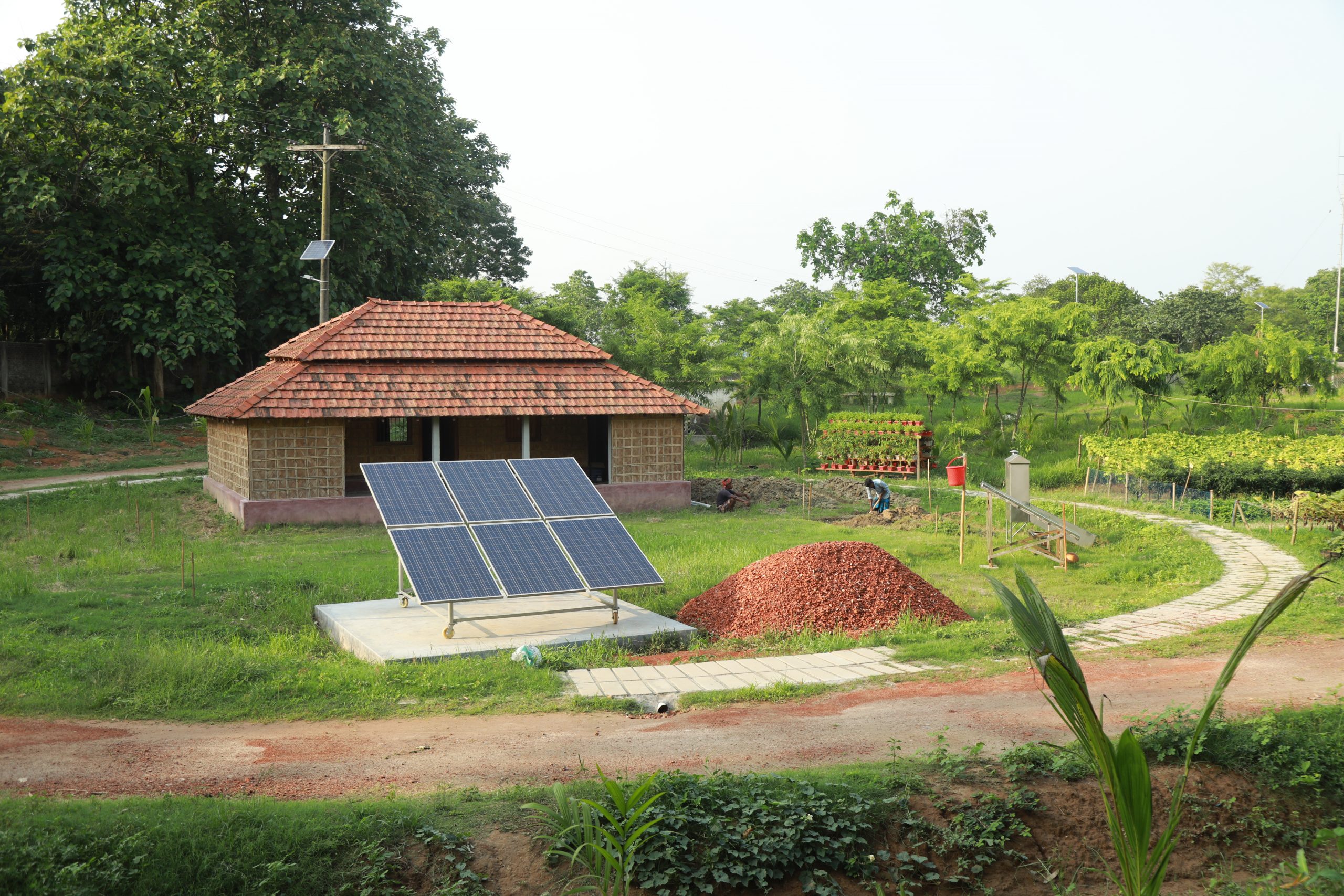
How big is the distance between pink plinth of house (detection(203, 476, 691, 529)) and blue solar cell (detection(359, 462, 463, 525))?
6.54 m

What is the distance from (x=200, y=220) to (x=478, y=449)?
599 inches

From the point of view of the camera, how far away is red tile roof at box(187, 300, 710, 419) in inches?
787

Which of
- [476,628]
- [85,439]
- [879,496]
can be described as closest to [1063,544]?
[879,496]

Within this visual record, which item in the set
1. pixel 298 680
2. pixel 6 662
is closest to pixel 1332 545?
pixel 298 680

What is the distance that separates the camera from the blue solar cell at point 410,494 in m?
11.3

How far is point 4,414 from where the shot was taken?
1137 inches

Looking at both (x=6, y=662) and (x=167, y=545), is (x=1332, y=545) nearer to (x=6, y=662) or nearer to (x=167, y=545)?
(x=6, y=662)

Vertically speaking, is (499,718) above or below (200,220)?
below

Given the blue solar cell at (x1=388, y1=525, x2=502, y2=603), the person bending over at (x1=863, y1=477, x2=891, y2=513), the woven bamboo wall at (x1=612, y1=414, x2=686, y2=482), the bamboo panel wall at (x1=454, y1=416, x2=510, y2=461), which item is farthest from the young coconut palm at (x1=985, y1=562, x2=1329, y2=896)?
the bamboo panel wall at (x1=454, y1=416, x2=510, y2=461)

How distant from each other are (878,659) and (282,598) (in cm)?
742

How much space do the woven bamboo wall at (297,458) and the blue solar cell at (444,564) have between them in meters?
9.65

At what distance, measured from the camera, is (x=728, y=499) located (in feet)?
74.4

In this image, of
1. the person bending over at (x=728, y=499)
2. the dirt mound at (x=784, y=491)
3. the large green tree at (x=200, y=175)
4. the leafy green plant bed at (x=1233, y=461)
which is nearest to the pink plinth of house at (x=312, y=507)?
the person bending over at (x=728, y=499)

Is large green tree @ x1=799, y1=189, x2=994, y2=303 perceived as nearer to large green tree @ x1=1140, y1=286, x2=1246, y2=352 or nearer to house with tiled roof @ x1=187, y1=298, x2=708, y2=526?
large green tree @ x1=1140, y1=286, x2=1246, y2=352
